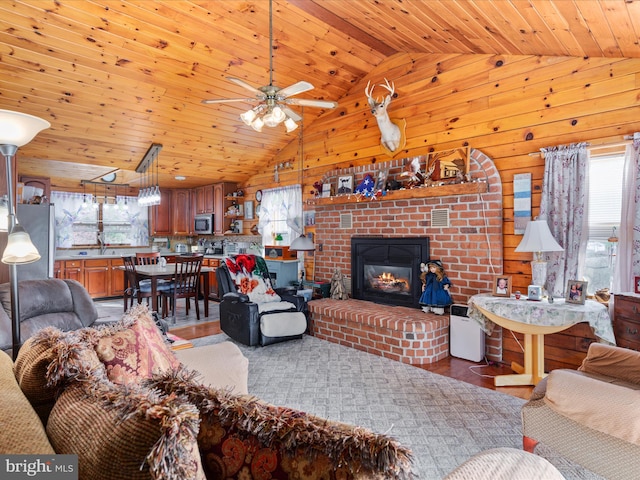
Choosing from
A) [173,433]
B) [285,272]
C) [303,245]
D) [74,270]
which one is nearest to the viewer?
[173,433]

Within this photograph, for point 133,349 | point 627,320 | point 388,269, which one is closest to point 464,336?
point 388,269

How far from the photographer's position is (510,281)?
3291 millimetres

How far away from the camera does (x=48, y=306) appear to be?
267 centimetres

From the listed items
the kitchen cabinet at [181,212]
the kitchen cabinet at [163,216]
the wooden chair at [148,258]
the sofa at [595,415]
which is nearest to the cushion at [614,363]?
the sofa at [595,415]

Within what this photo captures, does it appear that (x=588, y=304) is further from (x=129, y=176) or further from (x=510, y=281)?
(x=129, y=176)

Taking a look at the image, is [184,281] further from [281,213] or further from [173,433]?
[173,433]

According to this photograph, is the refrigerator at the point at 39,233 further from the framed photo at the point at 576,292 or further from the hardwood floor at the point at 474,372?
the framed photo at the point at 576,292

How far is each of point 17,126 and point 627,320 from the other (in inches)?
147

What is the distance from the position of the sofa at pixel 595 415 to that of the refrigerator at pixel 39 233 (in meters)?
4.47

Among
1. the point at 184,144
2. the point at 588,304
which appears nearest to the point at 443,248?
the point at 588,304

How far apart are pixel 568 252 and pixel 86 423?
3.57 m

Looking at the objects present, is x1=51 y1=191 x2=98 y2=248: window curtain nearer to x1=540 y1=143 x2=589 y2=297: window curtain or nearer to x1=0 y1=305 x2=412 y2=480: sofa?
x1=0 y1=305 x2=412 y2=480: sofa

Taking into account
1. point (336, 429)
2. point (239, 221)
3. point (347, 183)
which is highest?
point (347, 183)

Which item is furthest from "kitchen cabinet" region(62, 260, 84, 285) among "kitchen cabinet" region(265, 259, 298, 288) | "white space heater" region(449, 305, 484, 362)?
"white space heater" region(449, 305, 484, 362)
